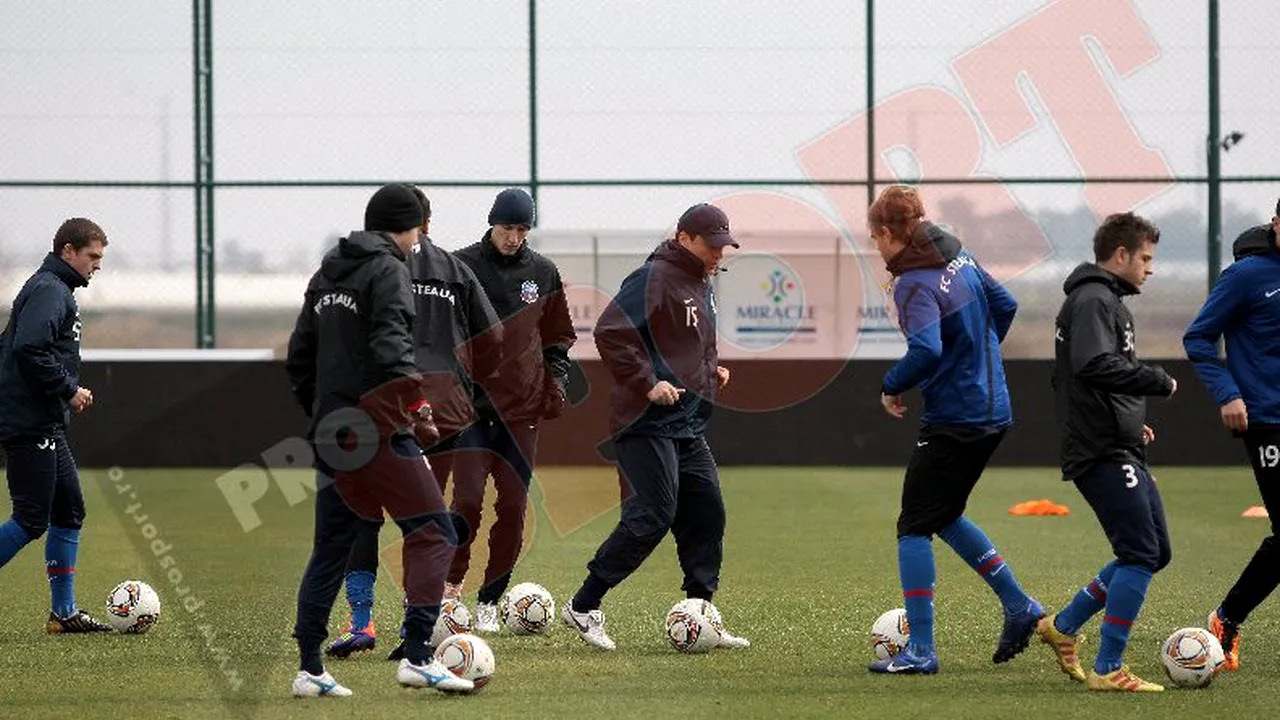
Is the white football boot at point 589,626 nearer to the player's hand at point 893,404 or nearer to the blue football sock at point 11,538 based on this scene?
the player's hand at point 893,404

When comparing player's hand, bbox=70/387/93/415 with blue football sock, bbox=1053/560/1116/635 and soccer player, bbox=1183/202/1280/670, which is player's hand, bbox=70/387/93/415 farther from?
soccer player, bbox=1183/202/1280/670

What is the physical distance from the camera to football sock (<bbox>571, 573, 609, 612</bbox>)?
28.9 ft

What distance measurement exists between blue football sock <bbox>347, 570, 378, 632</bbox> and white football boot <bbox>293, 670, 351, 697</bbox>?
3.96 feet

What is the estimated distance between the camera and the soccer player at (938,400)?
309 inches

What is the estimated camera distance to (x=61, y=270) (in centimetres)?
932

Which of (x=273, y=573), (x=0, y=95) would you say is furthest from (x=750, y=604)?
(x=0, y=95)

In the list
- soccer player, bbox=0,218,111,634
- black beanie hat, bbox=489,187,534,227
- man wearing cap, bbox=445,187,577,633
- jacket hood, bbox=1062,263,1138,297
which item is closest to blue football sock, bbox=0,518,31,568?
soccer player, bbox=0,218,111,634

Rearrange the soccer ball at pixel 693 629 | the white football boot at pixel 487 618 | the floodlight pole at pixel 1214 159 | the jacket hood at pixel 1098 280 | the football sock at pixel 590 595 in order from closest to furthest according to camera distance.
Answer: the jacket hood at pixel 1098 280
the soccer ball at pixel 693 629
the football sock at pixel 590 595
the white football boot at pixel 487 618
the floodlight pole at pixel 1214 159

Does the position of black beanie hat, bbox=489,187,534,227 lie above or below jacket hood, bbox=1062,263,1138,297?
above

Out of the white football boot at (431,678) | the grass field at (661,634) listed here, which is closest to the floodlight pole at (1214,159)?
the grass field at (661,634)

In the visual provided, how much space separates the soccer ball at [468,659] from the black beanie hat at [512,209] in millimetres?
2488

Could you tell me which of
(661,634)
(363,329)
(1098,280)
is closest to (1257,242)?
(1098,280)

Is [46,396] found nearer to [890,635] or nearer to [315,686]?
[315,686]

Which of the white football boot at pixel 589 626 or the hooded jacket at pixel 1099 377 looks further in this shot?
the white football boot at pixel 589 626
